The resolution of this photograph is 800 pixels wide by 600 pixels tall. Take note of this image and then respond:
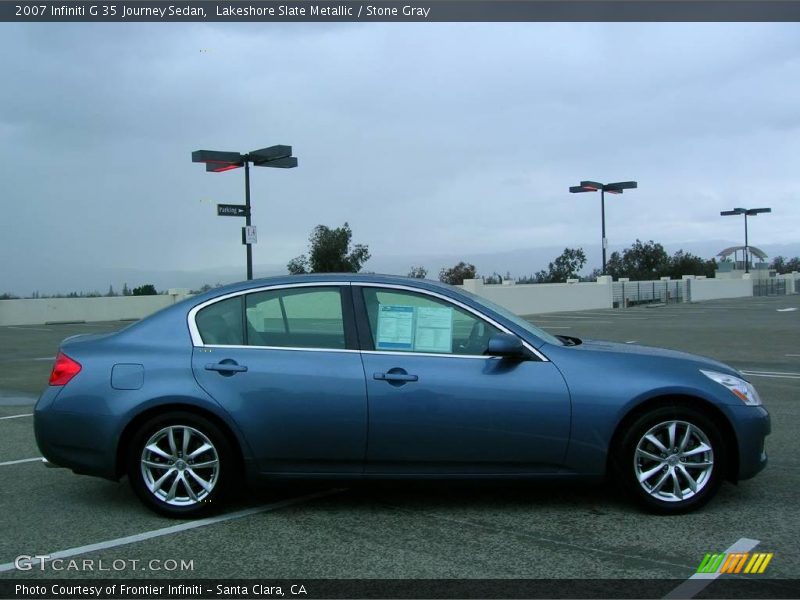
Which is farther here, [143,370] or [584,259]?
[584,259]

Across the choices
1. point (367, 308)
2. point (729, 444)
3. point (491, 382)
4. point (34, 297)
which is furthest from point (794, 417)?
point (34, 297)

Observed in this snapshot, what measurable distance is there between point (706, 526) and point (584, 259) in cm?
6905

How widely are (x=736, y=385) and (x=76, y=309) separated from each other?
32.5 m

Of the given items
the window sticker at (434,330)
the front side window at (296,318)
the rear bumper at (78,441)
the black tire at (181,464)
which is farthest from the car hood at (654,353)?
the rear bumper at (78,441)

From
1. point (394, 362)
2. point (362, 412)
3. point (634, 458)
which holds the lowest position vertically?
point (634, 458)

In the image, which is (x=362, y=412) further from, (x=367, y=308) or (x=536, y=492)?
(x=536, y=492)

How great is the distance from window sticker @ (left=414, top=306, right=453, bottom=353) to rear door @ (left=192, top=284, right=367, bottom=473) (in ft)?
1.38

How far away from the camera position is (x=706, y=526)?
15.2 feet

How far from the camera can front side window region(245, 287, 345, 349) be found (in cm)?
497

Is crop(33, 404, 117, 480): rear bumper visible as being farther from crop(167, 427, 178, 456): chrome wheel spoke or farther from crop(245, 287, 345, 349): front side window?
crop(245, 287, 345, 349): front side window

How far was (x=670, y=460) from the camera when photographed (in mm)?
4766

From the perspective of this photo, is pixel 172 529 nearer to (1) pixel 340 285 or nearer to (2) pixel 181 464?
(2) pixel 181 464

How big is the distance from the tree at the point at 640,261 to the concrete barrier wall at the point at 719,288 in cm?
2100

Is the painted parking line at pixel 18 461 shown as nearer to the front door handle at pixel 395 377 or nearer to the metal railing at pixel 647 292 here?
the front door handle at pixel 395 377
